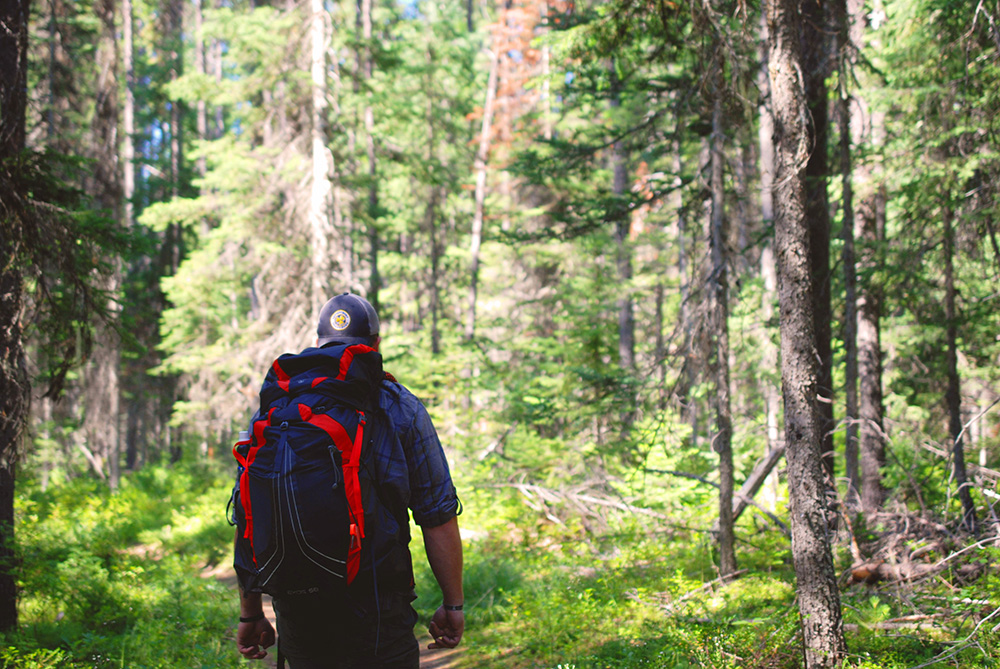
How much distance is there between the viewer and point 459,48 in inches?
773

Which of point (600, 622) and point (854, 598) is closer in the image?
point (854, 598)

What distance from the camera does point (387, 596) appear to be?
2.46 metres

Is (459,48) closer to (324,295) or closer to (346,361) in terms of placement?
(324,295)

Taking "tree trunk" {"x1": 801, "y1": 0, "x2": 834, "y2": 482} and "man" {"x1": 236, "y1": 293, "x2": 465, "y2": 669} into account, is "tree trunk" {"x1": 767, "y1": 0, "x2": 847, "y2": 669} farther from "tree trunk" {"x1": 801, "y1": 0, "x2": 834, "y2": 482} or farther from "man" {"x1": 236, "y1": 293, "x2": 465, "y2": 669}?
"man" {"x1": 236, "y1": 293, "x2": 465, "y2": 669}

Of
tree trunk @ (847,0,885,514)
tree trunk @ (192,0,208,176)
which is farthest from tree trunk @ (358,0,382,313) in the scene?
tree trunk @ (847,0,885,514)

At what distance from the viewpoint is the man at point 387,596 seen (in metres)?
2.42

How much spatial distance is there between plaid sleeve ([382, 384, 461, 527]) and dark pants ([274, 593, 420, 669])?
1.14 ft

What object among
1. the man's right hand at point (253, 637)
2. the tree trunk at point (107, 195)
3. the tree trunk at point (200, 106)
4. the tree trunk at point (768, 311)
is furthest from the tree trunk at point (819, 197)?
the tree trunk at point (200, 106)

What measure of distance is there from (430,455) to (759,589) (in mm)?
5048

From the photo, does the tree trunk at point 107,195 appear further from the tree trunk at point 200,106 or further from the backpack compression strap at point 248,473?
the backpack compression strap at point 248,473

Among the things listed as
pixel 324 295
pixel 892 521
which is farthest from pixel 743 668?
pixel 324 295

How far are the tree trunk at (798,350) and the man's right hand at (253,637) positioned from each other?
359 centimetres

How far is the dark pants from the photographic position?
2.40 meters

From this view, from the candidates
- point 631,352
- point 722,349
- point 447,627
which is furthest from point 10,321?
point 631,352
